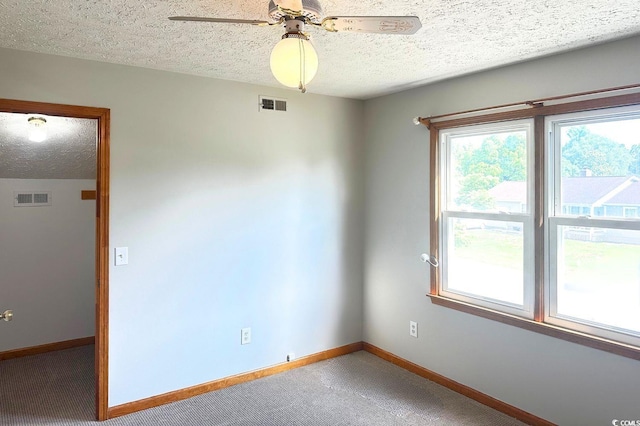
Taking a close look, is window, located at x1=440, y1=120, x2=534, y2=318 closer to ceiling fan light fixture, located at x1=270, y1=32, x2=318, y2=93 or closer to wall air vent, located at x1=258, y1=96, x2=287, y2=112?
wall air vent, located at x1=258, y1=96, x2=287, y2=112

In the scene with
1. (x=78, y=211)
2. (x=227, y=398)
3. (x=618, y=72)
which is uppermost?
(x=618, y=72)

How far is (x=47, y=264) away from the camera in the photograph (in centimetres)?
412

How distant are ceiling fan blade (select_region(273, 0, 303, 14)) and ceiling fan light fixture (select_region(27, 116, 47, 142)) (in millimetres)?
2681

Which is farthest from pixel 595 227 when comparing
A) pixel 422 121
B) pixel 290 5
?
pixel 290 5

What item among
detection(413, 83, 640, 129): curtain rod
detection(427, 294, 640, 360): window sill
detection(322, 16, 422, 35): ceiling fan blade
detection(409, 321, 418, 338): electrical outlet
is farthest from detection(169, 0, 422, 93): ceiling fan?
detection(409, 321, 418, 338): electrical outlet

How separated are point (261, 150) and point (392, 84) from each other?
3.86 ft

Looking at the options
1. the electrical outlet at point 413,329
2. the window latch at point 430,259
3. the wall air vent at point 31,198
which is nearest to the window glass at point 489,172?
the window latch at point 430,259

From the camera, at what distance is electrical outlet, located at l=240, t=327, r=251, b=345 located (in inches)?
135

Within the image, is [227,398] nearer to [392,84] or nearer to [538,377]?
[538,377]

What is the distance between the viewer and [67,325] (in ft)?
13.8

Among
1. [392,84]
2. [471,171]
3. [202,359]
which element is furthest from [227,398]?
[392,84]

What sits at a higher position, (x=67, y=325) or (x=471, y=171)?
(x=471, y=171)

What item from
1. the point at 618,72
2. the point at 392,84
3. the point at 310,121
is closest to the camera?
the point at 618,72

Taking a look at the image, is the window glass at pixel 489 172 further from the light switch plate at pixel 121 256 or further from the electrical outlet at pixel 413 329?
the light switch plate at pixel 121 256
